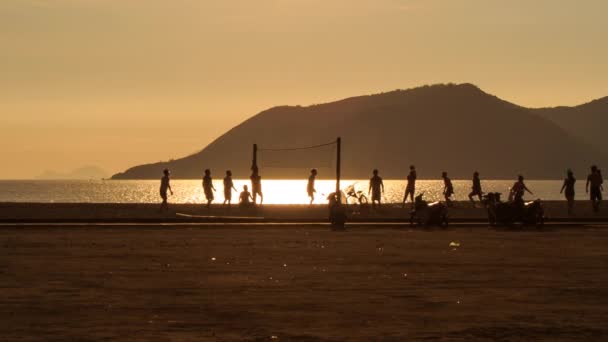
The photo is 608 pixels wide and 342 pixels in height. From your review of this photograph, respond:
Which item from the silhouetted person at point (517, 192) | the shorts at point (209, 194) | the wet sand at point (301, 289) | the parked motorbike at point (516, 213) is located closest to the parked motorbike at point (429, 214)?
the parked motorbike at point (516, 213)

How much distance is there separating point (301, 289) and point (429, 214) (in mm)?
19229

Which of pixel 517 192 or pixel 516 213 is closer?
pixel 516 213

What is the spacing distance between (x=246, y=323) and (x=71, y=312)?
7.07ft

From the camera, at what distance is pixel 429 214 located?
33.9 m

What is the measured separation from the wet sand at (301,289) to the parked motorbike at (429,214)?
290 inches

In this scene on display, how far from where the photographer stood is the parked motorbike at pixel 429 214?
111 ft

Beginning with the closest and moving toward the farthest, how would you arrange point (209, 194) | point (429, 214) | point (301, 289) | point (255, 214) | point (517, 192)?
point (301, 289), point (429, 214), point (517, 192), point (255, 214), point (209, 194)

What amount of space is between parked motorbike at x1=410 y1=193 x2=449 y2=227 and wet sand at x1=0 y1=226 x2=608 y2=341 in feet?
24.2

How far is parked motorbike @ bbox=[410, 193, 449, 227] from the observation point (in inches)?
1337

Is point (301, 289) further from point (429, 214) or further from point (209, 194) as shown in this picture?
point (209, 194)

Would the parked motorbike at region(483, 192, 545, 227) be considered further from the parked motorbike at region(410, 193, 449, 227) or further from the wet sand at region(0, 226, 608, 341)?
the wet sand at region(0, 226, 608, 341)

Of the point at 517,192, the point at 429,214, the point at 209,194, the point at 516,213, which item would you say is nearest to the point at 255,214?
the point at 209,194

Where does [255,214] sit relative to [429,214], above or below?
below

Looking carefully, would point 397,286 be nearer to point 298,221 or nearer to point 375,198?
point 298,221
